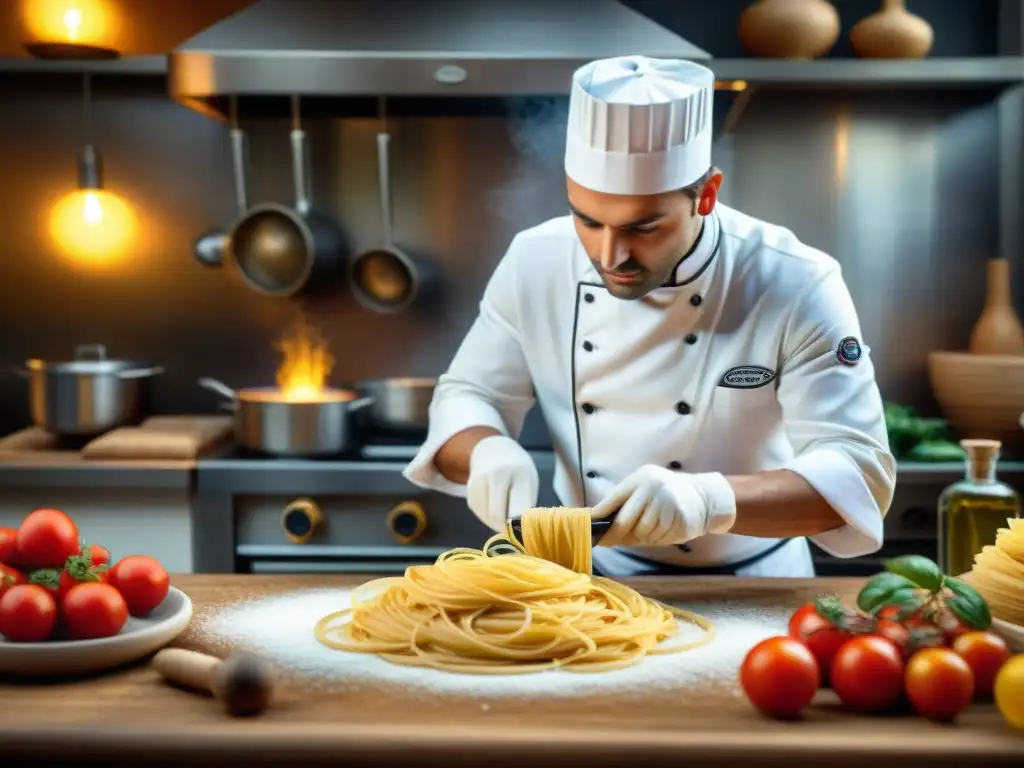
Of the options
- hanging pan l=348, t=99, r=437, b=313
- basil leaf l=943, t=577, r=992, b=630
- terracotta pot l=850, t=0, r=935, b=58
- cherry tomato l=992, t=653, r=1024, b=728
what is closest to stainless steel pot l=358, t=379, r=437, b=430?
hanging pan l=348, t=99, r=437, b=313

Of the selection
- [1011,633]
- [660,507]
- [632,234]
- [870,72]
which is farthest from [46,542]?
[870,72]

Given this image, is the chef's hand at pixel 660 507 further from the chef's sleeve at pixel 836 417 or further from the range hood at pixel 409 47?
the range hood at pixel 409 47

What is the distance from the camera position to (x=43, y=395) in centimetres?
339

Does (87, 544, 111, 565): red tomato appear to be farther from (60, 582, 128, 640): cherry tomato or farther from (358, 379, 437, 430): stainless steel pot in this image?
(358, 379, 437, 430): stainless steel pot

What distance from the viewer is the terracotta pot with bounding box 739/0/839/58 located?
3398 mm

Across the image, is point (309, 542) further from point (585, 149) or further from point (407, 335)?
point (585, 149)

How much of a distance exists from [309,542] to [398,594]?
1434 mm

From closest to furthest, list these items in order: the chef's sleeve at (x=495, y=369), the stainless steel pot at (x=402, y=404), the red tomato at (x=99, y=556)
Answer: the red tomato at (x=99, y=556) < the chef's sleeve at (x=495, y=369) < the stainless steel pot at (x=402, y=404)

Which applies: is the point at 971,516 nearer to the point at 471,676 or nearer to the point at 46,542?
the point at 471,676

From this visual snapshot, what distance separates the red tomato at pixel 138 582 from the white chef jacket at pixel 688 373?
792 mm

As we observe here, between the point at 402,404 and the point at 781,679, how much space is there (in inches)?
82.7

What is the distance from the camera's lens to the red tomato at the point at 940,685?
4.49 feet

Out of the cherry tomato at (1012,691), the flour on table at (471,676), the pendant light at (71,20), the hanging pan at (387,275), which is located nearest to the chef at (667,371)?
the flour on table at (471,676)

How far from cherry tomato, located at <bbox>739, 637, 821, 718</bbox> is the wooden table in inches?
0.8
